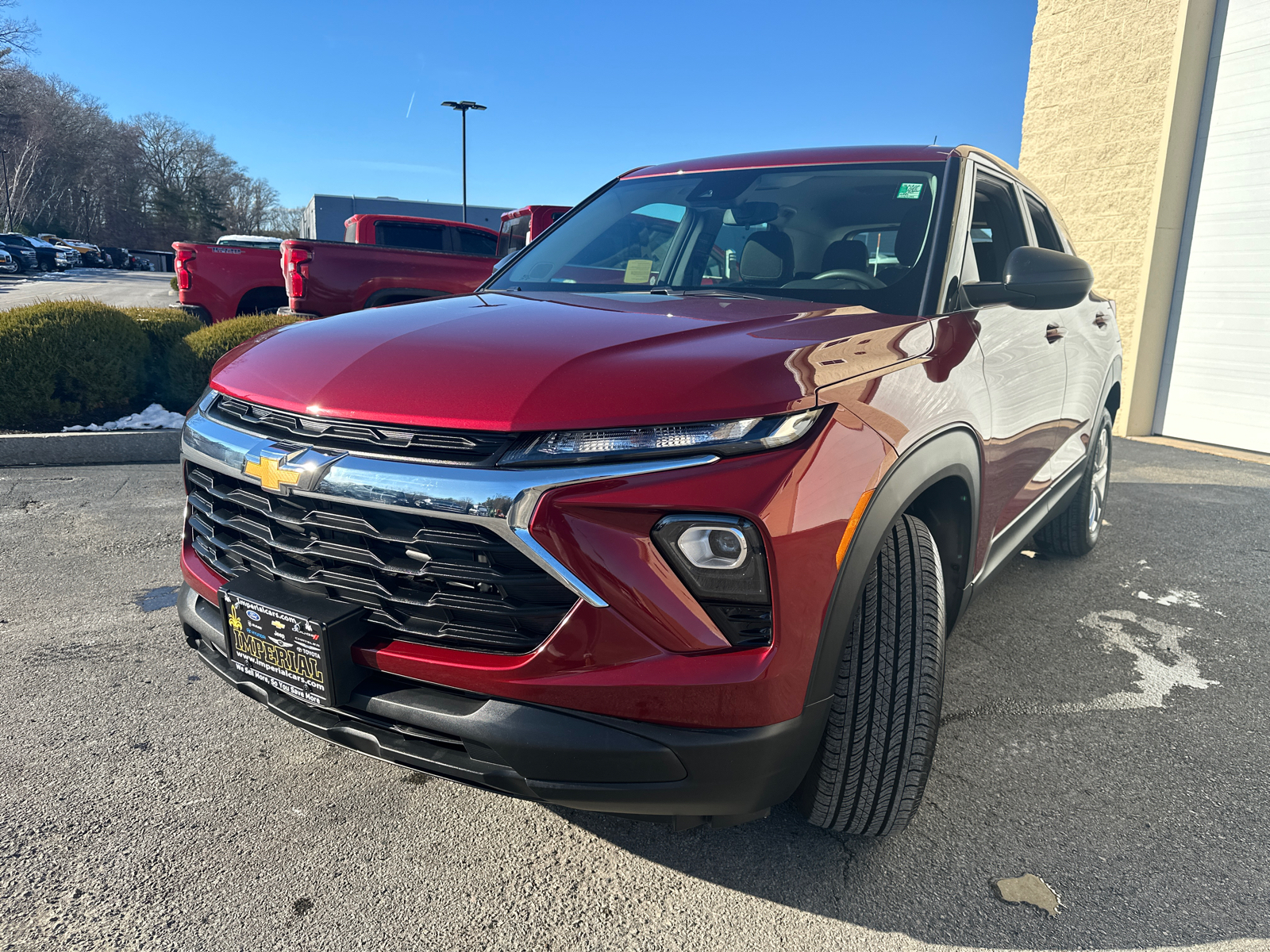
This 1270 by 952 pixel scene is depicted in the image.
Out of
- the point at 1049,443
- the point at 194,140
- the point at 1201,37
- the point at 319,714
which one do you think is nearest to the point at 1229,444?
the point at 1201,37

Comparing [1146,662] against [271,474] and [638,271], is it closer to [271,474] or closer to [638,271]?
[638,271]

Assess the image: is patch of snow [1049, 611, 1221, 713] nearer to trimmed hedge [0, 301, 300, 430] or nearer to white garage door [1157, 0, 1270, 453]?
trimmed hedge [0, 301, 300, 430]

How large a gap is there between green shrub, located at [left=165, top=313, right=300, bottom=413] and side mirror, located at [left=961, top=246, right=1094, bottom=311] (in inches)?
223

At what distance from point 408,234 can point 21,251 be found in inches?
1355

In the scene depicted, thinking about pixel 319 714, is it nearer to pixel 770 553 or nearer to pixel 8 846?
pixel 8 846

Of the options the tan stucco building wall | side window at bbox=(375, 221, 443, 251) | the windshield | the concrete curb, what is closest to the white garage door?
the tan stucco building wall

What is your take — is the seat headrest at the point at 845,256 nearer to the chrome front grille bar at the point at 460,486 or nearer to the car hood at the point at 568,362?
the car hood at the point at 568,362

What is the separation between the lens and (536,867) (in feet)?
6.21

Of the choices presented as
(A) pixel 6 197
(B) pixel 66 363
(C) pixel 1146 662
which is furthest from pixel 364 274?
(A) pixel 6 197

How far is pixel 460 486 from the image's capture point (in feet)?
4.87

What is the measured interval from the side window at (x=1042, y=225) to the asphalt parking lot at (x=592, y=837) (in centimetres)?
174

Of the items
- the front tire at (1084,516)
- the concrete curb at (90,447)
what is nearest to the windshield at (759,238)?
the front tire at (1084,516)

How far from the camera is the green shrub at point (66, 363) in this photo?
593cm

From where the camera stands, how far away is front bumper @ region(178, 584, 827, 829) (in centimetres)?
149
